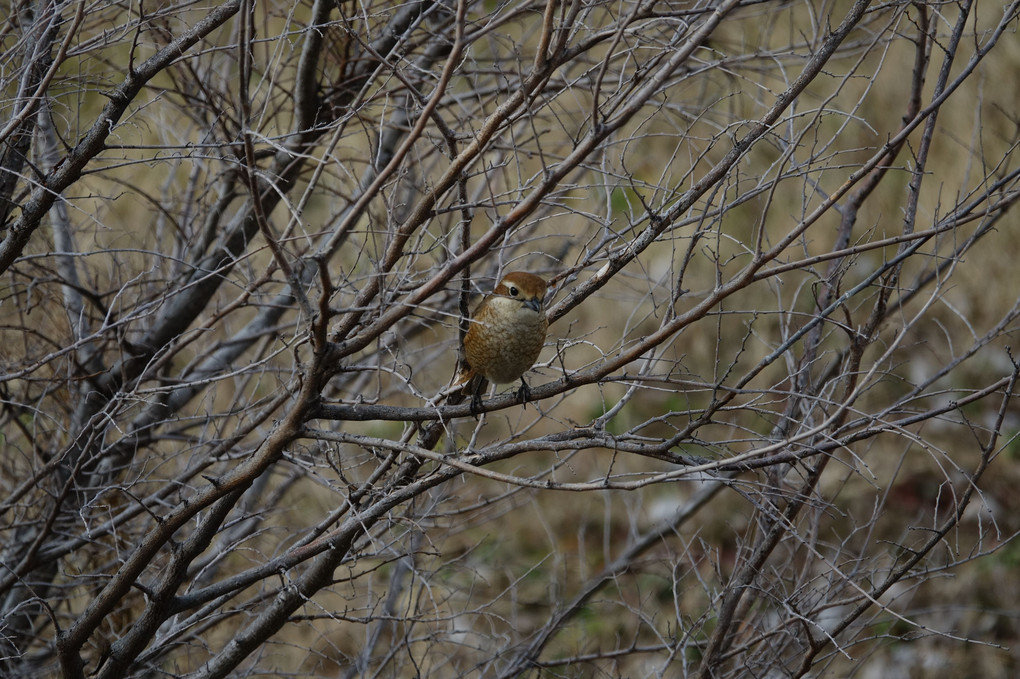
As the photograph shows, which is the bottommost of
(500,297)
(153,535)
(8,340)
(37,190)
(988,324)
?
(988,324)

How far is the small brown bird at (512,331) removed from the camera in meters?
3.39

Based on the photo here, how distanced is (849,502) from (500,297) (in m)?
4.95

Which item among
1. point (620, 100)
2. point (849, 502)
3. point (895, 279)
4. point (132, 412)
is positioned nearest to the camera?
point (620, 100)

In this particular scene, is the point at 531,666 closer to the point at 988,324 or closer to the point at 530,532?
the point at 530,532

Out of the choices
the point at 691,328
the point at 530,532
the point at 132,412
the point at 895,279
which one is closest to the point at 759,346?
the point at 691,328

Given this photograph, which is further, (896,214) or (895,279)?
(896,214)

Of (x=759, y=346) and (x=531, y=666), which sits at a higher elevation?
(x=759, y=346)

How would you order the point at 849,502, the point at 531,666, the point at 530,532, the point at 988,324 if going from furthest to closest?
the point at 530,532
the point at 988,324
the point at 849,502
the point at 531,666

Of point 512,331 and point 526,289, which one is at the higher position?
point 526,289

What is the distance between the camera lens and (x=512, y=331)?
3.42 metres

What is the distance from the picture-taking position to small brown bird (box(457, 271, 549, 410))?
3.39 meters

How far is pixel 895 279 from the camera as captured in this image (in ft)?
10.1

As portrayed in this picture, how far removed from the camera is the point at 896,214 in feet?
26.3

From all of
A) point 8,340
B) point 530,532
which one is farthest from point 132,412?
point 530,532
